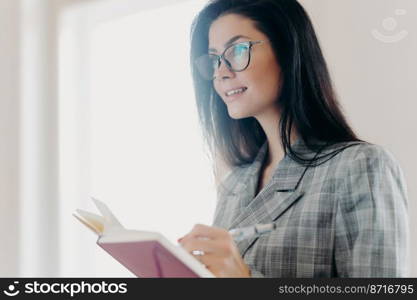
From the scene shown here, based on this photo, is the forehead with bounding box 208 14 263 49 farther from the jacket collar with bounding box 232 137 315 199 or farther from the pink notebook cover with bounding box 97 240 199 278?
the pink notebook cover with bounding box 97 240 199 278

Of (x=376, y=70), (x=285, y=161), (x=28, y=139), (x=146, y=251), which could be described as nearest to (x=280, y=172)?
(x=285, y=161)

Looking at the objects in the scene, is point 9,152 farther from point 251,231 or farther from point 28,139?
point 251,231

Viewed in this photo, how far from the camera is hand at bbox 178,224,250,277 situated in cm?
89

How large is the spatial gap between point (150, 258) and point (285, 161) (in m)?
0.33

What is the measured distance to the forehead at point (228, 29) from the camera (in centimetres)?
113

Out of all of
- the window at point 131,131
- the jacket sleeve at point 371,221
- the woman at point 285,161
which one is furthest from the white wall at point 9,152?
the jacket sleeve at point 371,221

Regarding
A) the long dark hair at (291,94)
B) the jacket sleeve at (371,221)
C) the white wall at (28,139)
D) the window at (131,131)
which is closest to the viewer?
the jacket sleeve at (371,221)

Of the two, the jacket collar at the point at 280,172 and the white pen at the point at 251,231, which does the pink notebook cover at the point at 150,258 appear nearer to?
the white pen at the point at 251,231

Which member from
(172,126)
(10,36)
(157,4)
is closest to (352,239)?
(172,126)

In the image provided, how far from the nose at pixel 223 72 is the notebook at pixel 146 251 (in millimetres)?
345

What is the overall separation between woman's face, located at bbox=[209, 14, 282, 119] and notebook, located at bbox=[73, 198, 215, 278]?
0.32m

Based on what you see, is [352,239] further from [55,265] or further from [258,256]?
[55,265]

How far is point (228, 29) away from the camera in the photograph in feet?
3.78

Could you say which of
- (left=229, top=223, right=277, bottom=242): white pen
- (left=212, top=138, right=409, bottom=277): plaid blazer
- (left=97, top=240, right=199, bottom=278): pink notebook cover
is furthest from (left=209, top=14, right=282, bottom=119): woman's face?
(left=97, top=240, right=199, bottom=278): pink notebook cover
